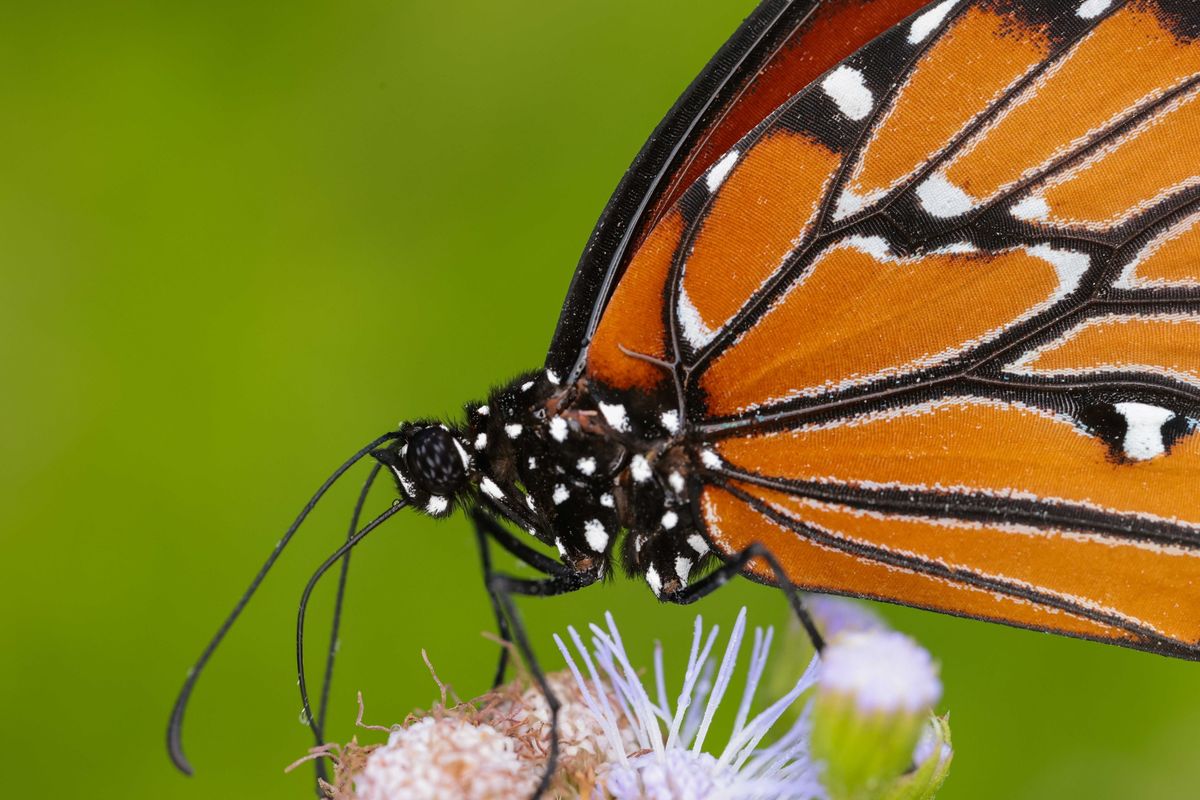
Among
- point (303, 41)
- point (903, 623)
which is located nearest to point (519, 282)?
point (303, 41)

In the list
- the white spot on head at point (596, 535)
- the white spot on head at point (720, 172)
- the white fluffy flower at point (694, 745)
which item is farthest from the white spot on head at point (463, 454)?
the white spot on head at point (720, 172)

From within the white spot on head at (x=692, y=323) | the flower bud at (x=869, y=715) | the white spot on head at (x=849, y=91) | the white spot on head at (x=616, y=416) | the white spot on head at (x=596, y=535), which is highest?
the white spot on head at (x=849, y=91)

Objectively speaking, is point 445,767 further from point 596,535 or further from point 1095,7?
point 1095,7

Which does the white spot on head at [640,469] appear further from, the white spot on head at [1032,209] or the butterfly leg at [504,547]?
the white spot on head at [1032,209]

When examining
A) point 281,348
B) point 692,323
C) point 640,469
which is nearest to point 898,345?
point 692,323

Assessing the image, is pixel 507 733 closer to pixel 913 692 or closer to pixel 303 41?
pixel 913 692

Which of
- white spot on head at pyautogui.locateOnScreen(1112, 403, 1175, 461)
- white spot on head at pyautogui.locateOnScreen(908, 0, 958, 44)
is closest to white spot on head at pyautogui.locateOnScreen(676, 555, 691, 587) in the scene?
white spot on head at pyautogui.locateOnScreen(1112, 403, 1175, 461)

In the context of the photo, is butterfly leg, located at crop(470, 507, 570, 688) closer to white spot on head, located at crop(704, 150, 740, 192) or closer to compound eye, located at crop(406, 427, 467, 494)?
compound eye, located at crop(406, 427, 467, 494)
